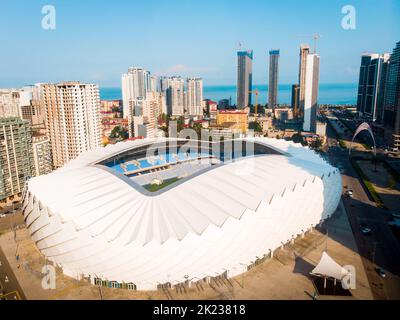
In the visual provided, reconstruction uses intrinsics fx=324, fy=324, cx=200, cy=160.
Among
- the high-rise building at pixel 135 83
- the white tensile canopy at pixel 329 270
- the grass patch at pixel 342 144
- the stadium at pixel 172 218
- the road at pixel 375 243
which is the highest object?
the high-rise building at pixel 135 83

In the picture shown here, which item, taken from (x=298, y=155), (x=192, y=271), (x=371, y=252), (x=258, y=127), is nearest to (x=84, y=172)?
(x=192, y=271)

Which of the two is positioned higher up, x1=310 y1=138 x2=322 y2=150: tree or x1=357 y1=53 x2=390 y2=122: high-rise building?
x1=357 y1=53 x2=390 y2=122: high-rise building

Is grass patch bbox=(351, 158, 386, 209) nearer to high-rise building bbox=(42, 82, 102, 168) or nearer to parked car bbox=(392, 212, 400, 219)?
parked car bbox=(392, 212, 400, 219)

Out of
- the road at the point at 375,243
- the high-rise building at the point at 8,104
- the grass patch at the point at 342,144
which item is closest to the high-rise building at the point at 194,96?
the grass patch at the point at 342,144

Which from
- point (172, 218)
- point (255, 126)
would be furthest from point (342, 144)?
point (172, 218)

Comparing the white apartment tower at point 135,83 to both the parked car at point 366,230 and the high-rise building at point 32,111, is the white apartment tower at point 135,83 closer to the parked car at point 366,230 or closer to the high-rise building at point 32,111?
the high-rise building at point 32,111

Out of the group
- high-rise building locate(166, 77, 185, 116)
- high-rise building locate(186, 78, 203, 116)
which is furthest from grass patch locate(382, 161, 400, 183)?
high-rise building locate(166, 77, 185, 116)

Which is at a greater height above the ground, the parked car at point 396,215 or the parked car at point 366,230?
the parked car at point 366,230
